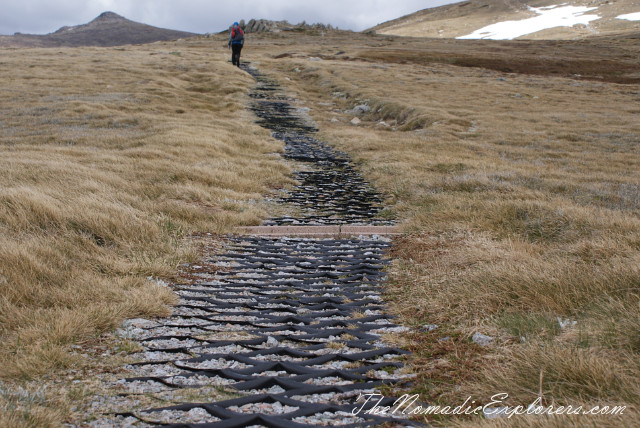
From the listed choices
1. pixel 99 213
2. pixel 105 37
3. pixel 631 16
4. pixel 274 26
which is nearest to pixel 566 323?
pixel 99 213

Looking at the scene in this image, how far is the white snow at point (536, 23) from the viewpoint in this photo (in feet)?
451

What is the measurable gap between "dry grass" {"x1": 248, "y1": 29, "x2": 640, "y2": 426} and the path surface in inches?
18.3

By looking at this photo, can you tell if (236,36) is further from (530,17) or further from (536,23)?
(530,17)

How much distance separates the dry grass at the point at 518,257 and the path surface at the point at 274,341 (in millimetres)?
464

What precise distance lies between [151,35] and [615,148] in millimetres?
179417

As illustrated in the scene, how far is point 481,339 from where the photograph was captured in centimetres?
383

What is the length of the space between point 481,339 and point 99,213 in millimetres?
5367

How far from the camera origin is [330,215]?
926 centimetres

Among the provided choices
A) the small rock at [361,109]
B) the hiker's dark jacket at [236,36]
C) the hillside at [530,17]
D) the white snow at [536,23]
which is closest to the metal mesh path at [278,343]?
the small rock at [361,109]

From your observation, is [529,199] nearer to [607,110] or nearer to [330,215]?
[330,215]

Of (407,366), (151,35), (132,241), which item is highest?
(151,35)

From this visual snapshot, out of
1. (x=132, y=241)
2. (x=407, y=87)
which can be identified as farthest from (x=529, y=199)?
(x=407, y=87)

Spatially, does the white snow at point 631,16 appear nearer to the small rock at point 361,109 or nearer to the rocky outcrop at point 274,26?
the rocky outcrop at point 274,26

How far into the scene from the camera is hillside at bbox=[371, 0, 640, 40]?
127438mm
